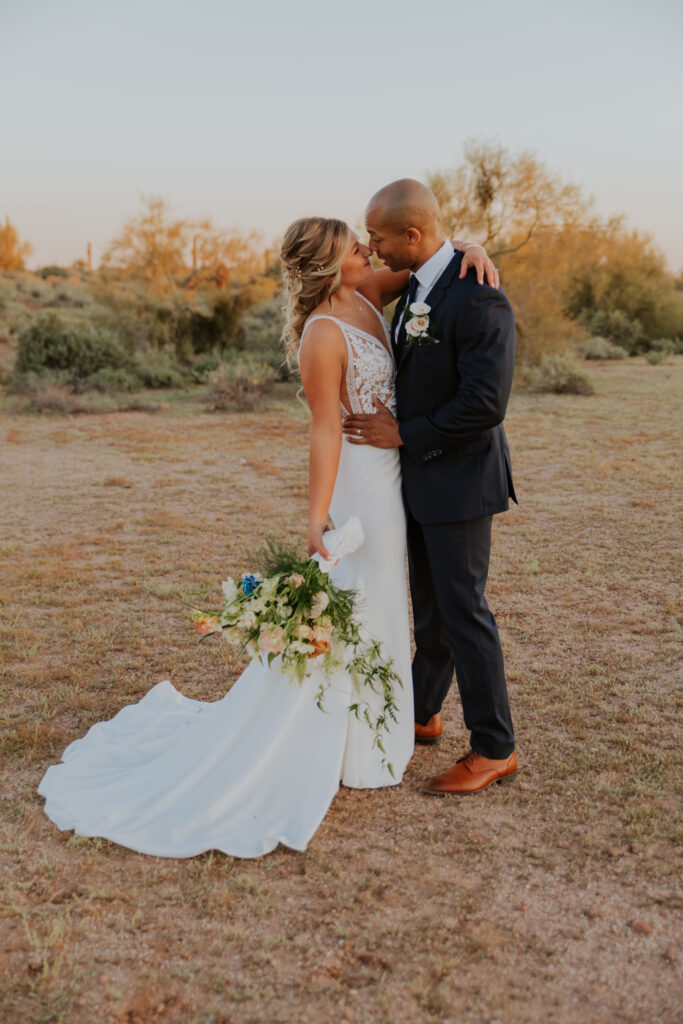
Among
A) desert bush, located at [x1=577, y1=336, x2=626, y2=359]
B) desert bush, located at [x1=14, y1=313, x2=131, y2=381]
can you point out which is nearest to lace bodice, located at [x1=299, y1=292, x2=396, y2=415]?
desert bush, located at [x1=14, y1=313, x2=131, y2=381]

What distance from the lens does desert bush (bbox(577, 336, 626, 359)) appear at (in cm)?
2317

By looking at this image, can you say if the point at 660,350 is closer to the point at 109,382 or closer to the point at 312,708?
the point at 109,382

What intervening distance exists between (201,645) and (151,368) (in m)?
13.3

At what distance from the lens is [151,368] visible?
17.0m

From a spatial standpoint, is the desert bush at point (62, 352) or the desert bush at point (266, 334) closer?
the desert bush at point (62, 352)

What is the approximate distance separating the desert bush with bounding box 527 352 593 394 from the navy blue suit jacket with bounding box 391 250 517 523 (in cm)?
1350

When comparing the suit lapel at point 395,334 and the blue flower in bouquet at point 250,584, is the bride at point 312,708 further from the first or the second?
the blue flower in bouquet at point 250,584

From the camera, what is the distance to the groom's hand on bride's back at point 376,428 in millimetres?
2980

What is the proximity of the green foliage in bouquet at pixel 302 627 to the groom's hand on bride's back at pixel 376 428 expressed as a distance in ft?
1.62

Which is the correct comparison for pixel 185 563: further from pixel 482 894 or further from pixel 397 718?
pixel 482 894

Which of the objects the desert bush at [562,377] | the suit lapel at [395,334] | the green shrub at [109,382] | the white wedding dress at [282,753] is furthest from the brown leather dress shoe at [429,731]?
the desert bush at [562,377]

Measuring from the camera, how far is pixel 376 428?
298 cm

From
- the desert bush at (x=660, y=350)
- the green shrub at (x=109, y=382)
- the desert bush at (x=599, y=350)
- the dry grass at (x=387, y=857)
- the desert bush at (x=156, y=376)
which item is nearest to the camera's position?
the dry grass at (x=387, y=857)

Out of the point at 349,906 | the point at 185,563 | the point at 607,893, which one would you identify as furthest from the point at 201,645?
the point at 607,893
